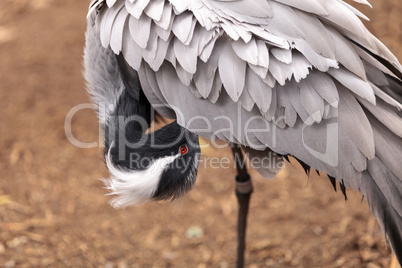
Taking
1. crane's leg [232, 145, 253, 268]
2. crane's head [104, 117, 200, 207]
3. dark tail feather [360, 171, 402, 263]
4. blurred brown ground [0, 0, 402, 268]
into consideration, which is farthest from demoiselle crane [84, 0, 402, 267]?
blurred brown ground [0, 0, 402, 268]

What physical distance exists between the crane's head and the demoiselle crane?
0.55ft

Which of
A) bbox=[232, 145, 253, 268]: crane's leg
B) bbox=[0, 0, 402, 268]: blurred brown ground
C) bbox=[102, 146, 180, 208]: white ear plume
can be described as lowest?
bbox=[0, 0, 402, 268]: blurred brown ground

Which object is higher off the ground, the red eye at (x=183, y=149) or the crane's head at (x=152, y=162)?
the red eye at (x=183, y=149)

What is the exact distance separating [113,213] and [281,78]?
1.74m

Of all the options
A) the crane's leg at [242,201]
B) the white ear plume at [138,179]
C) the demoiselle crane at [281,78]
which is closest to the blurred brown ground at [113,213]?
the crane's leg at [242,201]

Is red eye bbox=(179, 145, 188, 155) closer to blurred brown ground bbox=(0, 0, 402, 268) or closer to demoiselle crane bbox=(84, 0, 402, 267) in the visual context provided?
demoiselle crane bbox=(84, 0, 402, 267)

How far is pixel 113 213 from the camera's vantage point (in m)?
3.22

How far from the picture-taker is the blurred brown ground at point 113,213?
296cm

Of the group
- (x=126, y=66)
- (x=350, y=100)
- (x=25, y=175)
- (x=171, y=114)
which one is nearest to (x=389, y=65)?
(x=350, y=100)

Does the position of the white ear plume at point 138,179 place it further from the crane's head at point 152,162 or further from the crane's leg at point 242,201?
the crane's leg at point 242,201

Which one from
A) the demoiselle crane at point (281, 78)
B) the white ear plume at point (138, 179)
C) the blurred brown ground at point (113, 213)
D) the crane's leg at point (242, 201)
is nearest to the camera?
the demoiselle crane at point (281, 78)

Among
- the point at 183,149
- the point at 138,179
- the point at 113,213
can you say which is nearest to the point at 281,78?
the point at 183,149

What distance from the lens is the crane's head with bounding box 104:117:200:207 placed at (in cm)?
211

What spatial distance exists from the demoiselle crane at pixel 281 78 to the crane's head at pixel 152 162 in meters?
0.17
